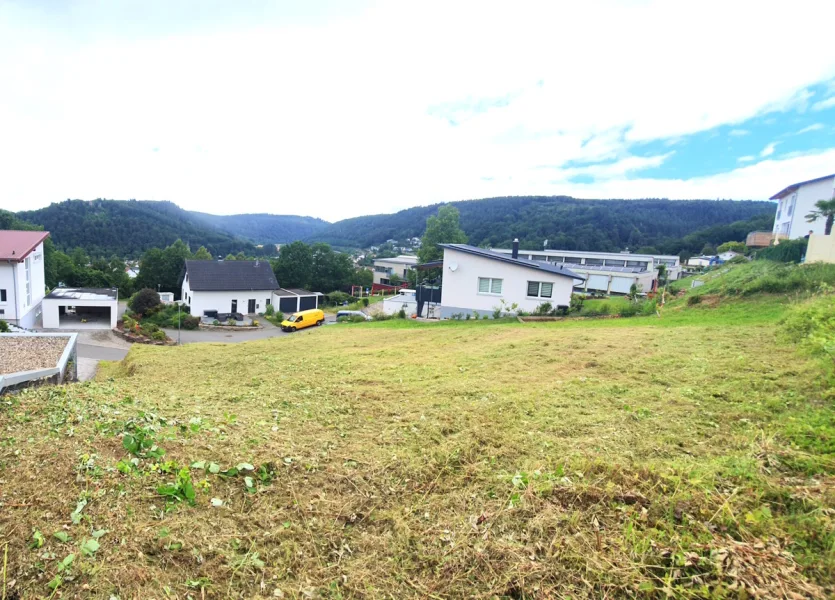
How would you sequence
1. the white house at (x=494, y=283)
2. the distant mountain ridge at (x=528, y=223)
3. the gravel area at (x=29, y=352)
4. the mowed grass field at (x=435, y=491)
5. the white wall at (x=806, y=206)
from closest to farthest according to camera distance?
the mowed grass field at (x=435, y=491) → the gravel area at (x=29, y=352) → the white house at (x=494, y=283) → the white wall at (x=806, y=206) → the distant mountain ridge at (x=528, y=223)

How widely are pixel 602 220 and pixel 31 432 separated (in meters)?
95.4

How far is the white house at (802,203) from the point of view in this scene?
2334 cm

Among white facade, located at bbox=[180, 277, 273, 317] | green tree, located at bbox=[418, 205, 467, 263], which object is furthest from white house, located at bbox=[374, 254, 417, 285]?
white facade, located at bbox=[180, 277, 273, 317]

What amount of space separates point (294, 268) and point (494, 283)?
3121cm

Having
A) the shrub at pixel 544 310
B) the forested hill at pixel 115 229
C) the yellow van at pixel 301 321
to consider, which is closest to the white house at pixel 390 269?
the yellow van at pixel 301 321

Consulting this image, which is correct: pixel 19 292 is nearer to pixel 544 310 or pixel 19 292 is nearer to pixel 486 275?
pixel 486 275

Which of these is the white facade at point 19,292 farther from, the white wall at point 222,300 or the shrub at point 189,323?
the white wall at point 222,300

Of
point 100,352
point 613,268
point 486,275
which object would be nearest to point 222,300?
point 100,352

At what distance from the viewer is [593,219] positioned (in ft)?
288

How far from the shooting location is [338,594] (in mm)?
2492

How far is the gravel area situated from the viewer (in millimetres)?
9773

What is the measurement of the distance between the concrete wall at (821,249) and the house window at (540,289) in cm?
963

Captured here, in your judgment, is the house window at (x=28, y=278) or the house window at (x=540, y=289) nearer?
the house window at (x=540, y=289)

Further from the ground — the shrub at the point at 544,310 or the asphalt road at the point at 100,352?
the shrub at the point at 544,310
